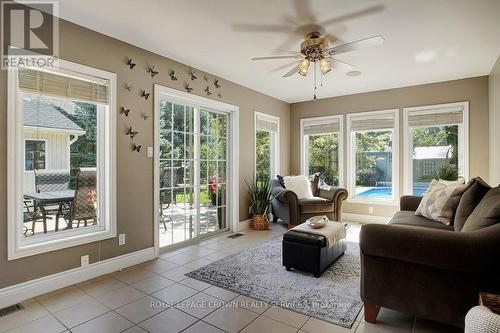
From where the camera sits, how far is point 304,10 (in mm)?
2484

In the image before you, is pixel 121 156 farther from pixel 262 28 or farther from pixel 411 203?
pixel 411 203

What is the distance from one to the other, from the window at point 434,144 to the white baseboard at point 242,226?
298 centimetres

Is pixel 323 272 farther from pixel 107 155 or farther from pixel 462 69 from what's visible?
pixel 462 69

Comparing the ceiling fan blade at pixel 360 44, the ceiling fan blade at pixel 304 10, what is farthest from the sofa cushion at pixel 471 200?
the ceiling fan blade at pixel 304 10

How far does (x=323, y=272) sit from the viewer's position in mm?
2967

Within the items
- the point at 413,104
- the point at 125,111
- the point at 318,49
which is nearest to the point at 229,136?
the point at 125,111

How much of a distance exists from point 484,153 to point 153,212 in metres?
5.12

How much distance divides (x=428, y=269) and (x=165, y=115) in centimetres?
333

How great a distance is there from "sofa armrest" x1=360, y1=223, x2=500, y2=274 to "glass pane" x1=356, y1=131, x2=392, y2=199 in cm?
373

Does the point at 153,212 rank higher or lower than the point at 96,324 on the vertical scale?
higher

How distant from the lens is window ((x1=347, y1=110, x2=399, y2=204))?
17.0 ft

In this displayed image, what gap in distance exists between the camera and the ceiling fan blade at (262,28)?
9.06 feet

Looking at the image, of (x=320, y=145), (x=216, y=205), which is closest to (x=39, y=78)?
(x=216, y=205)

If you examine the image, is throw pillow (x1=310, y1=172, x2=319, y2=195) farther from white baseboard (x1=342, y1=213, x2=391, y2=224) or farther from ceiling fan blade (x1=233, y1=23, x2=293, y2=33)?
ceiling fan blade (x1=233, y1=23, x2=293, y2=33)
